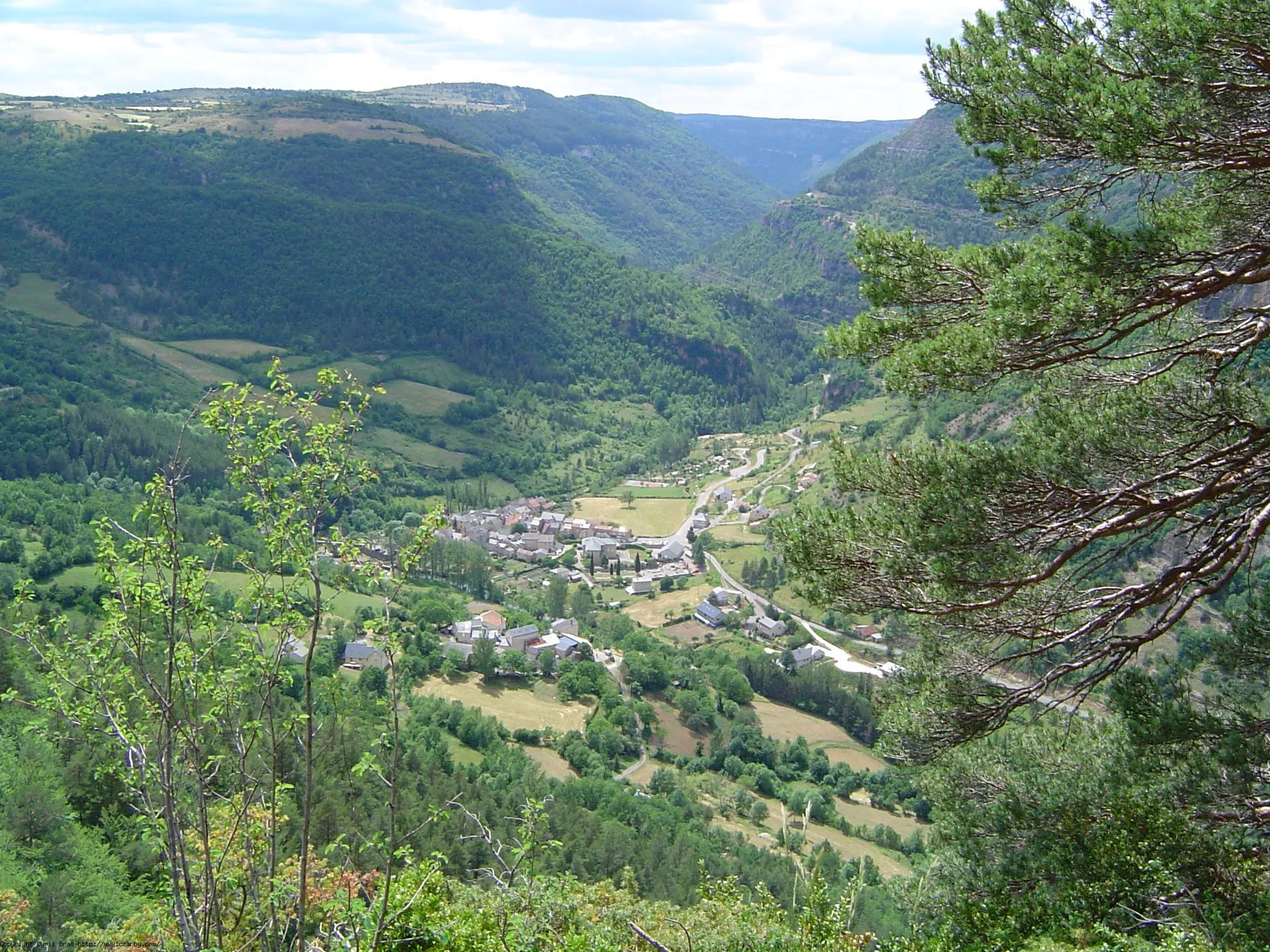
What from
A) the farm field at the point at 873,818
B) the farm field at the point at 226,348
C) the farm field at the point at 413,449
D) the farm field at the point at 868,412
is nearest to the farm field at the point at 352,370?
the farm field at the point at 413,449

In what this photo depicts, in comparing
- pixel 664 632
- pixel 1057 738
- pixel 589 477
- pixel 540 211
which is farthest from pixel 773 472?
pixel 540 211

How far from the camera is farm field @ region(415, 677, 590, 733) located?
4531 centimetres

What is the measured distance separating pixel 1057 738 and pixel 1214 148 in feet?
25.0

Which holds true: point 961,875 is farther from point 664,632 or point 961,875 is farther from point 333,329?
point 333,329

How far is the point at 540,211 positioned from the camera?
195 meters

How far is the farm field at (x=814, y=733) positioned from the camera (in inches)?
1870

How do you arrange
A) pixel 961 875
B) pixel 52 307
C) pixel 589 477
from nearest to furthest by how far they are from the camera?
1. pixel 961 875
2. pixel 589 477
3. pixel 52 307

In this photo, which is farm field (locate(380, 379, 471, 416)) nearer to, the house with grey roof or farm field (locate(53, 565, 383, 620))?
farm field (locate(53, 565, 383, 620))

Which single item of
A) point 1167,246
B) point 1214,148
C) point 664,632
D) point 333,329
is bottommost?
point 664,632

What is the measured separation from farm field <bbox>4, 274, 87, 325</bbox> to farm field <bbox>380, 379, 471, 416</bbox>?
38381 millimetres

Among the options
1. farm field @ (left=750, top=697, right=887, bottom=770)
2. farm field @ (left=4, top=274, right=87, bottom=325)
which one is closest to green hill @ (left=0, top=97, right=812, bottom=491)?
farm field @ (left=4, top=274, right=87, bottom=325)

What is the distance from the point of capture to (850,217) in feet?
590

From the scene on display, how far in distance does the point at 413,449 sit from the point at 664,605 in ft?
144

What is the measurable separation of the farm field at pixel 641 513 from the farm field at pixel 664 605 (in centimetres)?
1373
